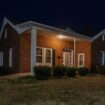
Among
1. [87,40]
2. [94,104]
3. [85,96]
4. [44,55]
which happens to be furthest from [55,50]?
[94,104]

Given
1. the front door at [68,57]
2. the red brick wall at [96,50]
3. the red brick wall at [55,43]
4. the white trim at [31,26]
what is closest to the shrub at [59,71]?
the white trim at [31,26]

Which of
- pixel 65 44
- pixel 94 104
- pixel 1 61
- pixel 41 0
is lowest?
pixel 94 104

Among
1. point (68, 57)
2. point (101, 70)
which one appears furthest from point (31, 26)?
point (101, 70)

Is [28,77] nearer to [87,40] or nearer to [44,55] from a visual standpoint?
[44,55]

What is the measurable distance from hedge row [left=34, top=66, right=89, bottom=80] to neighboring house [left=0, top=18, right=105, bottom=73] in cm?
114

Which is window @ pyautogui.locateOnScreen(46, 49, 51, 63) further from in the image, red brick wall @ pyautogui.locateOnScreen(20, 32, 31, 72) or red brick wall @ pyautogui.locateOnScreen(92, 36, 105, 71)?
red brick wall @ pyautogui.locateOnScreen(92, 36, 105, 71)

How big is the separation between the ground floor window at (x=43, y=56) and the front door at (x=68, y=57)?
231 cm

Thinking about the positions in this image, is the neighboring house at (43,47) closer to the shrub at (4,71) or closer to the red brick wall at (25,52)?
the red brick wall at (25,52)

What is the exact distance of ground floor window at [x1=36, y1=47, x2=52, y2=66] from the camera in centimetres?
1938

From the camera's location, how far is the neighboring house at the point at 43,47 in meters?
17.3

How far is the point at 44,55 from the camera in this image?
19.9 m

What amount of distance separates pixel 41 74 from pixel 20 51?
416 cm

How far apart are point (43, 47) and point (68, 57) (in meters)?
4.12

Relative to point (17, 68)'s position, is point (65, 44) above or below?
above
